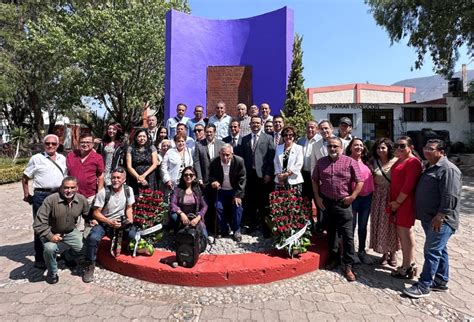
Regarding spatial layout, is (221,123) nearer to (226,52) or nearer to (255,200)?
(255,200)

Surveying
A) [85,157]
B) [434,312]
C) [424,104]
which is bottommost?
[434,312]

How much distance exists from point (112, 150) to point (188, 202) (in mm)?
1486

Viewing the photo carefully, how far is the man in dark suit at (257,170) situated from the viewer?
15.6ft

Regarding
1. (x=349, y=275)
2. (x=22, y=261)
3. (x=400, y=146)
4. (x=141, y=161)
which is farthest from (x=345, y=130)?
(x=22, y=261)

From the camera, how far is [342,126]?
4.59 m

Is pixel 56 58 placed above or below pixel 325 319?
above

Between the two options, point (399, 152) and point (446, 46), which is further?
point (446, 46)

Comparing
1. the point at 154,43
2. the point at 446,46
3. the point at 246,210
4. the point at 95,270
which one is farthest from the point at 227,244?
the point at 446,46

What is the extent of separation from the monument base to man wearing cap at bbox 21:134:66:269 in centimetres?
109

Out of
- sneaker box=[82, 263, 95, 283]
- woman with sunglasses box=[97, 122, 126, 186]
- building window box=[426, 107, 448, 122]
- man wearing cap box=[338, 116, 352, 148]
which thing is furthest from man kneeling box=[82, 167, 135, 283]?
building window box=[426, 107, 448, 122]

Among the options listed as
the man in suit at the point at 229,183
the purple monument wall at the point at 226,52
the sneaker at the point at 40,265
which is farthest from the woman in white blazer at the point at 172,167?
the purple monument wall at the point at 226,52

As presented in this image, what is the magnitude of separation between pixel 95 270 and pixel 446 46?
17868 mm

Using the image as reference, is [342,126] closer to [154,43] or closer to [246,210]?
[246,210]

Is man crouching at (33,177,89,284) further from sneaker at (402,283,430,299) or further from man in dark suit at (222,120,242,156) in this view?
sneaker at (402,283,430,299)
